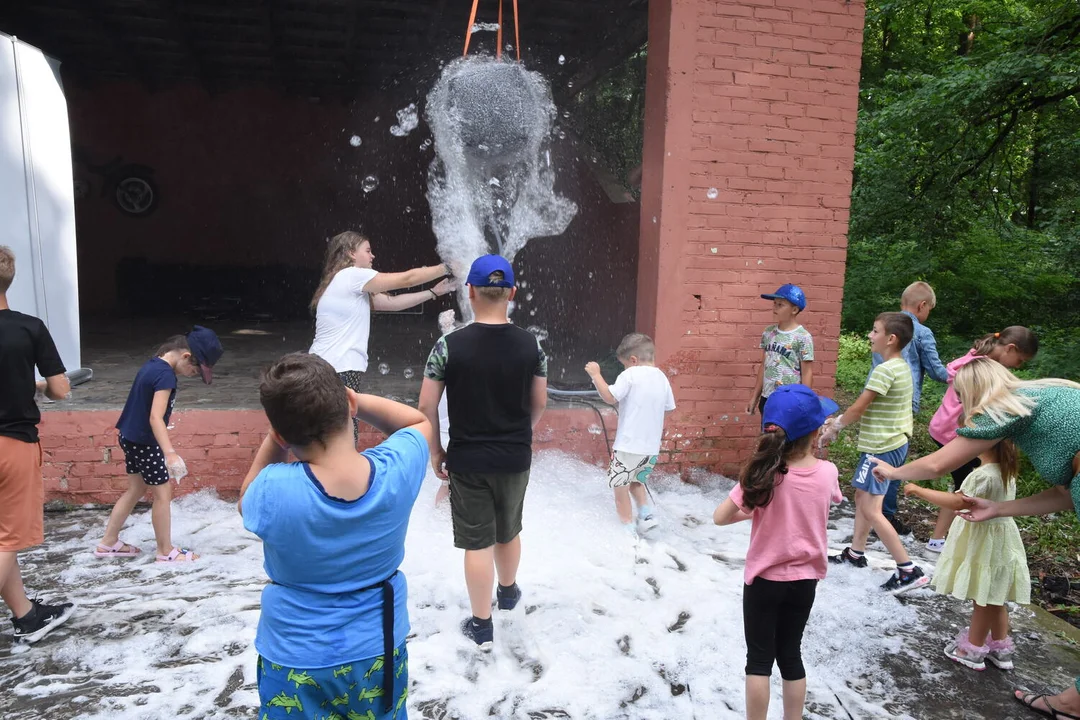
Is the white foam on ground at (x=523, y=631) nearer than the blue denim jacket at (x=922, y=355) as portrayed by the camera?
Yes

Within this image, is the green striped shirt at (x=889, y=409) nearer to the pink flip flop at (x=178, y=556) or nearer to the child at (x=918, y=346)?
the child at (x=918, y=346)

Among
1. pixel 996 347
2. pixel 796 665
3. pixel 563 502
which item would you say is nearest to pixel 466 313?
pixel 563 502

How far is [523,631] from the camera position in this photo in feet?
11.5

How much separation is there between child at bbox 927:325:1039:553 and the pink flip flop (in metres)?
4.24

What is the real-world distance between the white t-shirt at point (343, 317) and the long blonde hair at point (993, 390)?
10.5 ft

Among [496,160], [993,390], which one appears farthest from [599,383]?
[496,160]

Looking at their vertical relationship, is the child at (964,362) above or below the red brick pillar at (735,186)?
below

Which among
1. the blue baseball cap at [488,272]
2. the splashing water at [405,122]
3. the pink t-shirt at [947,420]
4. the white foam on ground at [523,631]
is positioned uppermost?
the splashing water at [405,122]

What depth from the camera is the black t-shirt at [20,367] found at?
316cm

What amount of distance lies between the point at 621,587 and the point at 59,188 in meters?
5.34

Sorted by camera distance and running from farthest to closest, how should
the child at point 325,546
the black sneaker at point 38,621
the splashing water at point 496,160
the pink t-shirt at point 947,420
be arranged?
the splashing water at point 496,160 < the pink t-shirt at point 947,420 < the black sneaker at point 38,621 < the child at point 325,546

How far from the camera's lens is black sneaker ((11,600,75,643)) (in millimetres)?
3309

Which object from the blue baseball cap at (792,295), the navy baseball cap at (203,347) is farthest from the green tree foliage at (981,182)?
the navy baseball cap at (203,347)

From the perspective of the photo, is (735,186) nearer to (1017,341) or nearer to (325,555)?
(1017,341)
